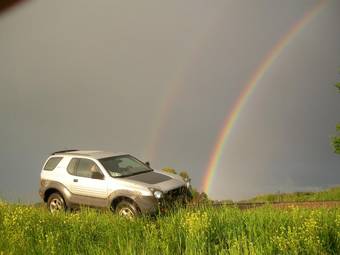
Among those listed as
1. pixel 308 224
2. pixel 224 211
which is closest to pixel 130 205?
pixel 224 211

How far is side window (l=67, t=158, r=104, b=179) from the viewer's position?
12.6 m

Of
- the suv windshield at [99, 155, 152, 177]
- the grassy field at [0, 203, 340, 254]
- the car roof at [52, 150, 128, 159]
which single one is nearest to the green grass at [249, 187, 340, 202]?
the suv windshield at [99, 155, 152, 177]

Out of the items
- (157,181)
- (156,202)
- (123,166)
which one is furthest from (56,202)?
(156,202)

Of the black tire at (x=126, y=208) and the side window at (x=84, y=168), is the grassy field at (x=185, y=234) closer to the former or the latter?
the black tire at (x=126, y=208)

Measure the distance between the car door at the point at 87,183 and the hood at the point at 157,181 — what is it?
0.78 m

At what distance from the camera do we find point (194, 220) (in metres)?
7.47

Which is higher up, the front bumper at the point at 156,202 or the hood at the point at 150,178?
the hood at the point at 150,178

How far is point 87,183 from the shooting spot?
41.6 ft

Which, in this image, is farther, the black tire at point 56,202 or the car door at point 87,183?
the black tire at point 56,202

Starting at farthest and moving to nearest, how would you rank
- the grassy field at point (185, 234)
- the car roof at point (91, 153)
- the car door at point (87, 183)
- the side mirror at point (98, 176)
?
1. the car roof at point (91, 153)
2. the side mirror at point (98, 176)
3. the car door at point (87, 183)
4. the grassy field at point (185, 234)

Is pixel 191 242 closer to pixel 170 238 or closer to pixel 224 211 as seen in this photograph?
pixel 170 238

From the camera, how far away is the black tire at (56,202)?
13.4 metres

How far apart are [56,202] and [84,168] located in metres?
1.42

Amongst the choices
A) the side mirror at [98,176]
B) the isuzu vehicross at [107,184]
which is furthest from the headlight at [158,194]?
the side mirror at [98,176]
